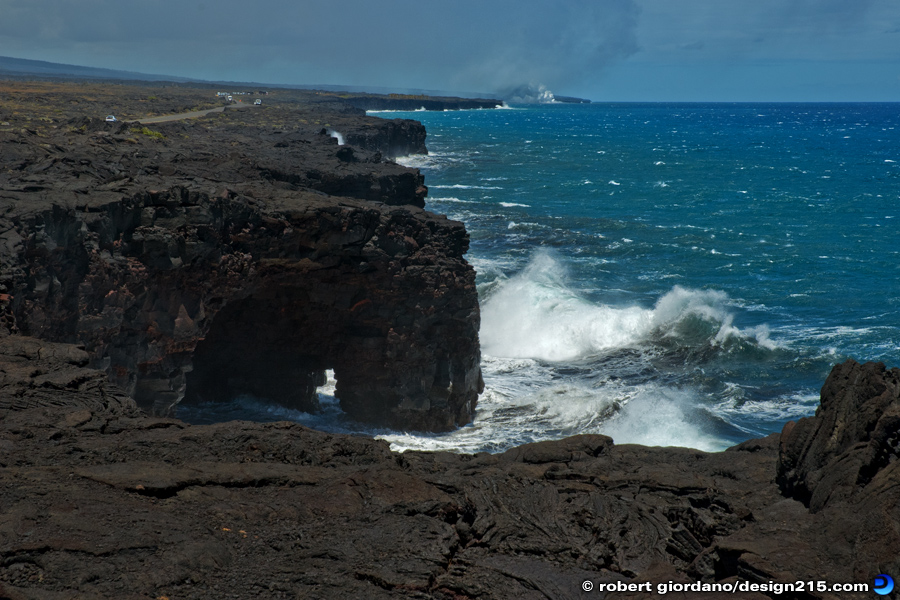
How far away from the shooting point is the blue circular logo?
6.64 metres

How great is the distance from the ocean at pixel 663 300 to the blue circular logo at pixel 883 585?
15.4 meters

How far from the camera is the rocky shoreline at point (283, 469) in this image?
7.63 meters

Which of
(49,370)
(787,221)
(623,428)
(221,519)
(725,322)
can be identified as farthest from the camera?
(787,221)

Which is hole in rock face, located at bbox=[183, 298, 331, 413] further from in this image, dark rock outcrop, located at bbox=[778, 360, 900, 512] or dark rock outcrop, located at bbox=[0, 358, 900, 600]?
dark rock outcrop, located at bbox=[778, 360, 900, 512]

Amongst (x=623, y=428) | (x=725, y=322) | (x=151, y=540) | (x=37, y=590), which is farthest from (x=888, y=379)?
(x=725, y=322)

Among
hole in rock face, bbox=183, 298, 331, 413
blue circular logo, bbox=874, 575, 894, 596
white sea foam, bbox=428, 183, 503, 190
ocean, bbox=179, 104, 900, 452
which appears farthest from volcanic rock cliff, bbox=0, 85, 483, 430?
white sea foam, bbox=428, 183, 503, 190

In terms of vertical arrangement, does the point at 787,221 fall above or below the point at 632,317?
above

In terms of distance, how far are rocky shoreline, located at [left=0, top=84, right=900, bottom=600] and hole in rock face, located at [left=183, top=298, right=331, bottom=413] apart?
1345 millimetres

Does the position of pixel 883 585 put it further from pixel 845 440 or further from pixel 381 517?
pixel 381 517

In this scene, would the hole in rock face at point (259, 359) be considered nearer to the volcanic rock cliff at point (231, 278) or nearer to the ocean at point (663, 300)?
the volcanic rock cliff at point (231, 278)

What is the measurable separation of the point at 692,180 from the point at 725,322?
5278 cm

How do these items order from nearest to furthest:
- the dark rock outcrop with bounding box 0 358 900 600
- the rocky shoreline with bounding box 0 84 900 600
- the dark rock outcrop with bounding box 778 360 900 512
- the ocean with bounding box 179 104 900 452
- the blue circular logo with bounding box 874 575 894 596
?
1. the blue circular logo with bounding box 874 575 894 596
2. the dark rock outcrop with bounding box 0 358 900 600
3. the rocky shoreline with bounding box 0 84 900 600
4. the dark rock outcrop with bounding box 778 360 900 512
5. the ocean with bounding box 179 104 900 452

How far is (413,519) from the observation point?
8.99 m

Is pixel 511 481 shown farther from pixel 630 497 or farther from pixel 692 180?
pixel 692 180
